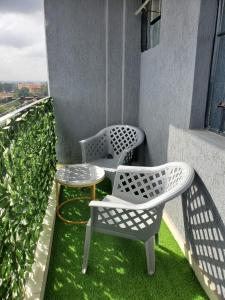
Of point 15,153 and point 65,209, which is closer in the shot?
point 15,153

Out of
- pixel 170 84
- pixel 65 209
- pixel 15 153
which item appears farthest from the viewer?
pixel 65 209

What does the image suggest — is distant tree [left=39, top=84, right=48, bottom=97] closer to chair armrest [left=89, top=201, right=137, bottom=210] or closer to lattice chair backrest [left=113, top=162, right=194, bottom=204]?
lattice chair backrest [left=113, top=162, right=194, bottom=204]

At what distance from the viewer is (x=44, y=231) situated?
219cm

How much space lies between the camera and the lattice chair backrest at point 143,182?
194cm

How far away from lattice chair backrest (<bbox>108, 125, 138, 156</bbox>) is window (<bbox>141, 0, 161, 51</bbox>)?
1.30 m

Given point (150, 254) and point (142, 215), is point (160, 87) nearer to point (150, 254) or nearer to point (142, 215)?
point (142, 215)

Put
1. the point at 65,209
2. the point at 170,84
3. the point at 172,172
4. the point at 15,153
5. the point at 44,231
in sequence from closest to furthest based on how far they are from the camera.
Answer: the point at 15,153 → the point at 172,172 → the point at 44,231 → the point at 170,84 → the point at 65,209

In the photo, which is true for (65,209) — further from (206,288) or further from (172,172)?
(206,288)

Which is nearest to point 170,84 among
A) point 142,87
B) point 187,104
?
point 187,104

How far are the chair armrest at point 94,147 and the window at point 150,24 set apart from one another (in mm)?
1549

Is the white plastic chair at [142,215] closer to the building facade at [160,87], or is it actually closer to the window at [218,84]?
the building facade at [160,87]

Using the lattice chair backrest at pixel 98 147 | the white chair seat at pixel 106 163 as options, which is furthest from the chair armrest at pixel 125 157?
the lattice chair backrest at pixel 98 147

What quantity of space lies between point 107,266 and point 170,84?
1912mm

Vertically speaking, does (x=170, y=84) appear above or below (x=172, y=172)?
above
